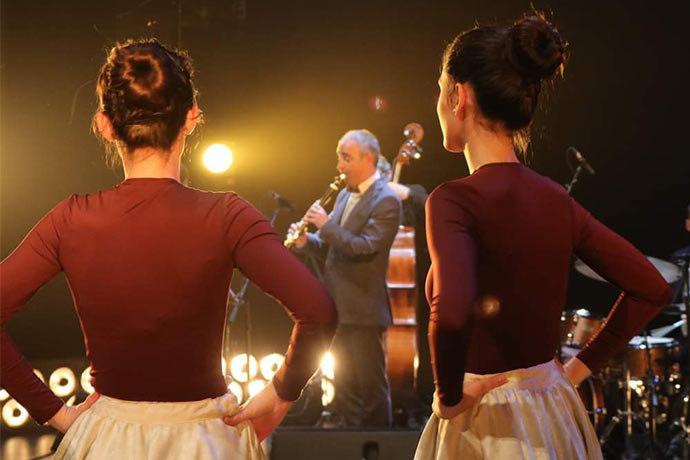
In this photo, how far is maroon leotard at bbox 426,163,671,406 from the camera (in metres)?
1.53

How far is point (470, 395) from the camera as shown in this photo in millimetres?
1617

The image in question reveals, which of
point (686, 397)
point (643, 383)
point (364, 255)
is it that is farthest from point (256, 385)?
point (686, 397)

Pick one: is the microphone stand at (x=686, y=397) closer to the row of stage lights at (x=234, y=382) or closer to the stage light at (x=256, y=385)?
the row of stage lights at (x=234, y=382)

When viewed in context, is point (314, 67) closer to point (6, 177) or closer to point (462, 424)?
point (6, 177)

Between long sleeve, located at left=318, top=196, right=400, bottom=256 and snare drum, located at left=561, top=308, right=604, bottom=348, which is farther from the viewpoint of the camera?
snare drum, located at left=561, top=308, right=604, bottom=348

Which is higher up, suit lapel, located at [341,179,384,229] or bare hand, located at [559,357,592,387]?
suit lapel, located at [341,179,384,229]

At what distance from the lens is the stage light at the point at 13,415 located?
5.74 meters

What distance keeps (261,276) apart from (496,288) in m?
0.49

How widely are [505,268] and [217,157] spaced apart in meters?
4.98

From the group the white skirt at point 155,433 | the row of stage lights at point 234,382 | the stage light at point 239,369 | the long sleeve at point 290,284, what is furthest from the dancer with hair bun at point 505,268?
the stage light at point 239,369

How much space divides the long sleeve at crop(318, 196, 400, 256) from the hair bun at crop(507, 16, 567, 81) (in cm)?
299

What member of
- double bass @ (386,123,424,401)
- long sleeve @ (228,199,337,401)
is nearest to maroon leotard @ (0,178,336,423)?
long sleeve @ (228,199,337,401)

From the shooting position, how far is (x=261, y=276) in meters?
1.48

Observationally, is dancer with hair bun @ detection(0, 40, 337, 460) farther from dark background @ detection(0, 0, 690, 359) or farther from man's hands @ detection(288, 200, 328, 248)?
dark background @ detection(0, 0, 690, 359)
